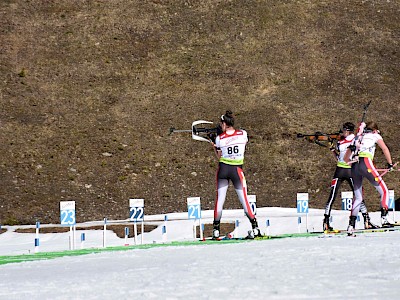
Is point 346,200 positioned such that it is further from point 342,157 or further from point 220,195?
point 220,195

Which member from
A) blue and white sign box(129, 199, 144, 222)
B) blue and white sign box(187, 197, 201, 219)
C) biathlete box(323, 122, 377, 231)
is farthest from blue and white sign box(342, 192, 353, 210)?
biathlete box(323, 122, 377, 231)

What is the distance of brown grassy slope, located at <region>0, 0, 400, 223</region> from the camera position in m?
51.7

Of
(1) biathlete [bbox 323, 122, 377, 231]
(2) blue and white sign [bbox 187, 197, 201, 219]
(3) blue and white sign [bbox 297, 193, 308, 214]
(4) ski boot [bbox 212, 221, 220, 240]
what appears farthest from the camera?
(3) blue and white sign [bbox 297, 193, 308, 214]

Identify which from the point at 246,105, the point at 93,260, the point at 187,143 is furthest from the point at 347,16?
the point at 93,260

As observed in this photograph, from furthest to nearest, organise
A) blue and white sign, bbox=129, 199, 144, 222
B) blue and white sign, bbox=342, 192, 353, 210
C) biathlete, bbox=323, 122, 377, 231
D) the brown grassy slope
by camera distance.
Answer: the brown grassy slope, blue and white sign, bbox=342, 192, 353, 210, blue and white sign, bbox=129, 199, 144, 222, biathlete, bbox=323, 122, 377, 231

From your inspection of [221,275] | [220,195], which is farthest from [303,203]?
[221,275]

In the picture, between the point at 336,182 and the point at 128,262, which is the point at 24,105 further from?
the point at 128,262

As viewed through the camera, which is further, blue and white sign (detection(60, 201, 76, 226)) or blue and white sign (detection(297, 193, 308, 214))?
blue and white sign (detection(297, 193, 308, 214))

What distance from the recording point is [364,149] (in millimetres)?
15492

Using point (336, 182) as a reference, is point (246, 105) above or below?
above

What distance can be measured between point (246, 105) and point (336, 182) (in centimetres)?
4299

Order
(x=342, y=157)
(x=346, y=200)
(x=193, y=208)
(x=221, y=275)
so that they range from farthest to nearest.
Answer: (x=346, y=200) < (x=193, y=208) < (x=342, y=157) < (x=221, y=275)

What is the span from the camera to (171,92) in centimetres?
6159

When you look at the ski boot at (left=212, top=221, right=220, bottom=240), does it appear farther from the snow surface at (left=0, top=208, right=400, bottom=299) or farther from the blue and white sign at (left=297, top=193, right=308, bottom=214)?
the blue and white sign at (left=297, top=193, right=308, bottom=214)
